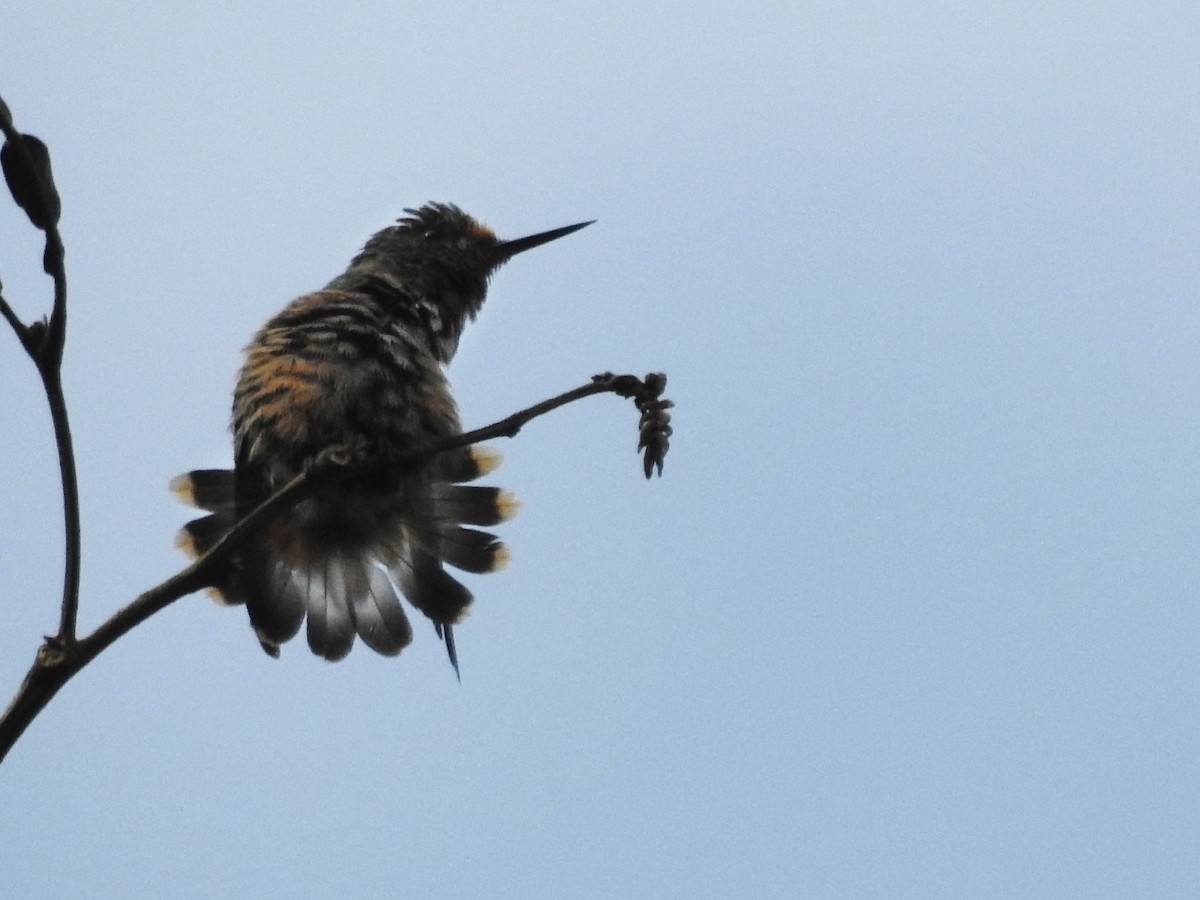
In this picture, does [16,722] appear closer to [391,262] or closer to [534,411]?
[534,411]

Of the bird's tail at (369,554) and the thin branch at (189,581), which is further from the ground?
the bird's tail at (369,554)

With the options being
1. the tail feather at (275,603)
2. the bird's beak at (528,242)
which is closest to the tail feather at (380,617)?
the tail feather at (275,603)

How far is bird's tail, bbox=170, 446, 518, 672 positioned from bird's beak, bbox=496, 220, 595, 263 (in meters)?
1.33

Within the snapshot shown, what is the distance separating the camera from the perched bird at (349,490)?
3805 mm

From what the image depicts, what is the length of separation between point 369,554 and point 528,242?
1603 millimetres

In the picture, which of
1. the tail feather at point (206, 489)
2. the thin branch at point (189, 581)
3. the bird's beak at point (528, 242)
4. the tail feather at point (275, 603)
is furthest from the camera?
the bird's beak at point (528, 242)

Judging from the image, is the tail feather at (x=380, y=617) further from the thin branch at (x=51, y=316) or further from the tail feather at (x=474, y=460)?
the thin branch at (x=51, y=316)

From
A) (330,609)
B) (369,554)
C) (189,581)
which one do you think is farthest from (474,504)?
(189,581)

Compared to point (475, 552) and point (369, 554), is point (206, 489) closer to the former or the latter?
point (369, 554)

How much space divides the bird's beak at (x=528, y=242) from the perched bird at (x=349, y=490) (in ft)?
2.88

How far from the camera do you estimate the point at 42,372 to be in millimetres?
1897

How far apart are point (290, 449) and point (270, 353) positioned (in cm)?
34

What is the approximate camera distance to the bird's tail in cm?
400

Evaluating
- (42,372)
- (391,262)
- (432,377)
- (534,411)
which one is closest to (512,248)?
(391,262)
